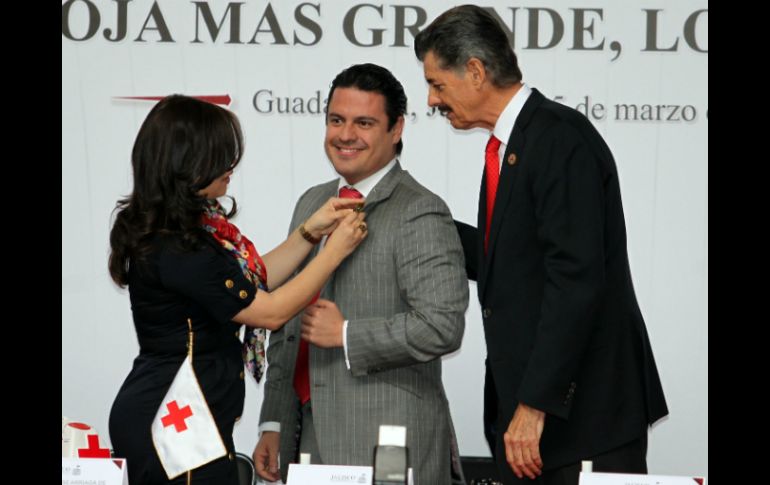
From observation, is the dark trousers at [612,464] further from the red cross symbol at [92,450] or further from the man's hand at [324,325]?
the red cross symbol at [92,450]

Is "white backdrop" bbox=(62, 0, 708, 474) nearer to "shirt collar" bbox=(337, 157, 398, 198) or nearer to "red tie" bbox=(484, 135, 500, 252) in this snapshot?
"shirt collar" bbox=(337, 157, 398, 198)

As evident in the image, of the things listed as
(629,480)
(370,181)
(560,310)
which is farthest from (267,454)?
(629,480)

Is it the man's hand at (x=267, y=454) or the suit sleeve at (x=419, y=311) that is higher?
the suit sleeve at (x=419, y=311)

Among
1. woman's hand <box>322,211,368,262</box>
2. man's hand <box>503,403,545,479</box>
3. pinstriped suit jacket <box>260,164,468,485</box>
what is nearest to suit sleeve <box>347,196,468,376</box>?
pinstriped suit jacket <box>260,164,468,485</box>

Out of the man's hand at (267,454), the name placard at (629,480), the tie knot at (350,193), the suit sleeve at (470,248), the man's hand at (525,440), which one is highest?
the tie knot at (350,193)

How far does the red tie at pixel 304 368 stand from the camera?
2646 mm

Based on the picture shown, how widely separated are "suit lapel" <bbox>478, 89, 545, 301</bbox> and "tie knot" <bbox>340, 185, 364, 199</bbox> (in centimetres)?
53

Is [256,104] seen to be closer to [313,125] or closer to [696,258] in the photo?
[313,125]

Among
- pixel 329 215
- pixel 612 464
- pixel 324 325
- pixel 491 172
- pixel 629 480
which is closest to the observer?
pixel 629 480

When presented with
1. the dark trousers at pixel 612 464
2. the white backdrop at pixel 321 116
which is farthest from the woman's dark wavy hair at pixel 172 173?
the white backdrop at pixel 321 116

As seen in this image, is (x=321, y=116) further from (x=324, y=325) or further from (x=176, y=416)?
(x=176, y=416)

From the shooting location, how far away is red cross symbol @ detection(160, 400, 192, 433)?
6.98 feet

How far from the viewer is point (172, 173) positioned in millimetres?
2168

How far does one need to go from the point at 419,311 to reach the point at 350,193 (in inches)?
17.9
